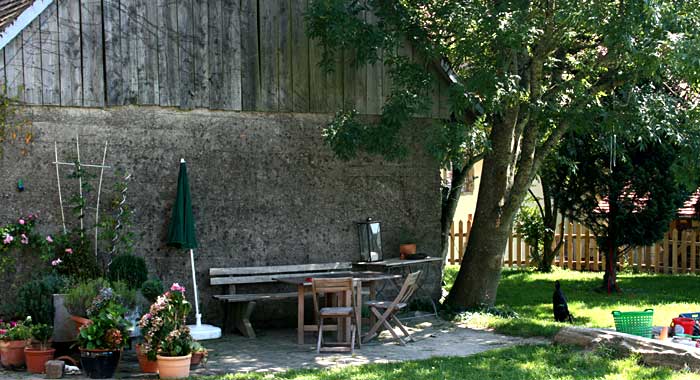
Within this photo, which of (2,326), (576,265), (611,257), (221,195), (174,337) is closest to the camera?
(174,337)

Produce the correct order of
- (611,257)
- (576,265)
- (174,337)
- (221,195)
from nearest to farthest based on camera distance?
(174,337)
(221,195)
(611,257)
(576,265)

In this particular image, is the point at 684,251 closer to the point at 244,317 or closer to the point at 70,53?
the point at 244,317

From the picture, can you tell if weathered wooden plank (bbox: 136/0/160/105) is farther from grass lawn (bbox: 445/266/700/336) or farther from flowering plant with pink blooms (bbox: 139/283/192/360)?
grass lawn (bbox: 445/266/700/336)

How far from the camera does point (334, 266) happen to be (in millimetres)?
12789

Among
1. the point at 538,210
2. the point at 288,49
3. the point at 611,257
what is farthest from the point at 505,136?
the point at 538,210

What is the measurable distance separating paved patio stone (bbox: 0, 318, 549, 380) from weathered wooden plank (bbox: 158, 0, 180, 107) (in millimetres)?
3302

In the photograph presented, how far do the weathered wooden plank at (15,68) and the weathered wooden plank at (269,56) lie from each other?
3164 millimetres

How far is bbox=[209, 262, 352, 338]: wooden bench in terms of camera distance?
11477mm

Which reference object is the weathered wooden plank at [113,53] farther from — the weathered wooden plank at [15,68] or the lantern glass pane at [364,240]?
the lantern glass pane at [364,240]

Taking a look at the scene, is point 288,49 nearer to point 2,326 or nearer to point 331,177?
point 331,177

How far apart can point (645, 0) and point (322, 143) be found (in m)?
5.01

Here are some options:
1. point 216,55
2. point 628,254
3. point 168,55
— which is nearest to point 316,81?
point 216,55

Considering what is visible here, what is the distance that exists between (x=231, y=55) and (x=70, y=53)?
221 centimetres

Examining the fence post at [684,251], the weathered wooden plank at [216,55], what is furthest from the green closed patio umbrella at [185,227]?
the fence post at [684,251]
